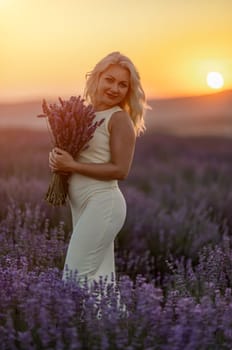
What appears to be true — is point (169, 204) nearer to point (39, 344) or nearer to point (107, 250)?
point (107, 250)

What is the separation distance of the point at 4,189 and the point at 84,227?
156 inches

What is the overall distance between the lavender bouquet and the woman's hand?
0.13 feet

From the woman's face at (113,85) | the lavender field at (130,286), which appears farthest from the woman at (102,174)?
the lavender field at (130,286)

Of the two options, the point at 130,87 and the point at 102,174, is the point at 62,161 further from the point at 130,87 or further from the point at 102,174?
the point at 130,87

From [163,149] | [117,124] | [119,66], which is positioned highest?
[119,66]

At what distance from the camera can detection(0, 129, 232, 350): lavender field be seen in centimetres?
307

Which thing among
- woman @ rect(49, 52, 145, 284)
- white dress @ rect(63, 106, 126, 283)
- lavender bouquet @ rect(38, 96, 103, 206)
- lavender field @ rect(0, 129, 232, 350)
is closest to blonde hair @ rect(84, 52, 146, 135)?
woman @ rect(49, 52, 145, 284)

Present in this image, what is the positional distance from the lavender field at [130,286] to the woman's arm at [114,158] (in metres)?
0.50

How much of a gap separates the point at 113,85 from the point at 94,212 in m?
0.65

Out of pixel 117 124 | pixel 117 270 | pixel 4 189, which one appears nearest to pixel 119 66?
pixel 117 124

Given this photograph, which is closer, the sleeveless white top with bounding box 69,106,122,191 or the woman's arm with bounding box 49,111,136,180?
the woman's arm with bounding box 49,111,136,180

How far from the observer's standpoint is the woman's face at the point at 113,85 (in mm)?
4328

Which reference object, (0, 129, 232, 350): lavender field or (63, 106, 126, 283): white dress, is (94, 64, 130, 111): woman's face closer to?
(63, 106, 126, 283): white dress

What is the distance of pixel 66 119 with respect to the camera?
4105 mm
